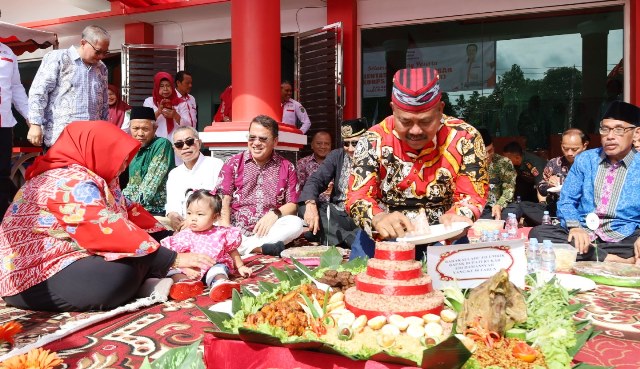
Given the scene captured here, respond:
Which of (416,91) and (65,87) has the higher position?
(65,87)

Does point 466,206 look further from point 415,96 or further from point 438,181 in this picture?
point 415,96


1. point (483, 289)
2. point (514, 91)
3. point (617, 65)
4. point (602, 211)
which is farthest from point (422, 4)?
point (483, 289)

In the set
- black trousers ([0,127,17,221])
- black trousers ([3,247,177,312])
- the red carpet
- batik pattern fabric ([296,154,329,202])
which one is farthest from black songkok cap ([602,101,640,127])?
black trousers ([0,127,17,221])

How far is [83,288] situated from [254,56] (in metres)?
3.58

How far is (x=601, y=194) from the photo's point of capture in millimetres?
3867

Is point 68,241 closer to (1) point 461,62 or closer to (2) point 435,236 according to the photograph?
(2) point 435,236

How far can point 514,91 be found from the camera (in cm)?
779

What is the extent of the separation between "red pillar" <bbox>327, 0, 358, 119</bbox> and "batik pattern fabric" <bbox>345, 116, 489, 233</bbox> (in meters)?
5.02

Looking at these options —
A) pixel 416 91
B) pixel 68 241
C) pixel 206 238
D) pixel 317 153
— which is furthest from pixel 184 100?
pixel 416 91

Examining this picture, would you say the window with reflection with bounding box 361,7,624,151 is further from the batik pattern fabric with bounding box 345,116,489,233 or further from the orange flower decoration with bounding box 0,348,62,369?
the orange flower decoration with bounding box 0,348,62,369

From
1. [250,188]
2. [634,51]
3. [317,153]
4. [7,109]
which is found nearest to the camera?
[7,109]

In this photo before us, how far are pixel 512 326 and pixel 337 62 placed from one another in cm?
612

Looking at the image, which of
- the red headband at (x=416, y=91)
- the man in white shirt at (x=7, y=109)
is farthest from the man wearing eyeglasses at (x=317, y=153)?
the red headband at (x=416, y=91)

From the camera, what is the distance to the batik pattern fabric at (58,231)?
2537mm
